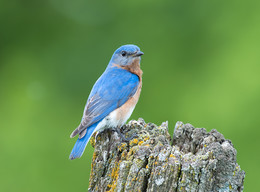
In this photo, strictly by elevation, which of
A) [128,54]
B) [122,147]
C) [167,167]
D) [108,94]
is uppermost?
[128,54]

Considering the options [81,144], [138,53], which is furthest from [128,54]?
[81,144]

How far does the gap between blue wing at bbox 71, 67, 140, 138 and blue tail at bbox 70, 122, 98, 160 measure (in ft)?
0.19

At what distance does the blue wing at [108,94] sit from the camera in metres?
5.78

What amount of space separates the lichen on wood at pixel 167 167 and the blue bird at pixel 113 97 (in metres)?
0.91

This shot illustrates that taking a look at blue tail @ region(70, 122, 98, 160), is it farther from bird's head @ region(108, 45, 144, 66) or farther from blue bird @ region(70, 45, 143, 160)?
bird's head @ region(108, 45, 144, 66)

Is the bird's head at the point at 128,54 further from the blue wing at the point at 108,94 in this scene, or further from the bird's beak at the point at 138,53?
the blue wing at the point at 108,94

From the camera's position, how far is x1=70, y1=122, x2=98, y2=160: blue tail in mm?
5134

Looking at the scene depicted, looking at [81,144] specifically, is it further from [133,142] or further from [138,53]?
[138,53]

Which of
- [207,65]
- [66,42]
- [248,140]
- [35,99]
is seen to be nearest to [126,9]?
[66,42]

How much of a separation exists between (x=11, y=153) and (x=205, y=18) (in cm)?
471

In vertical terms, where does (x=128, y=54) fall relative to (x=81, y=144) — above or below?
above

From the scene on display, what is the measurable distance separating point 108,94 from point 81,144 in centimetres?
111

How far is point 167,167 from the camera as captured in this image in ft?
12.3

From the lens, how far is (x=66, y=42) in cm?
965
